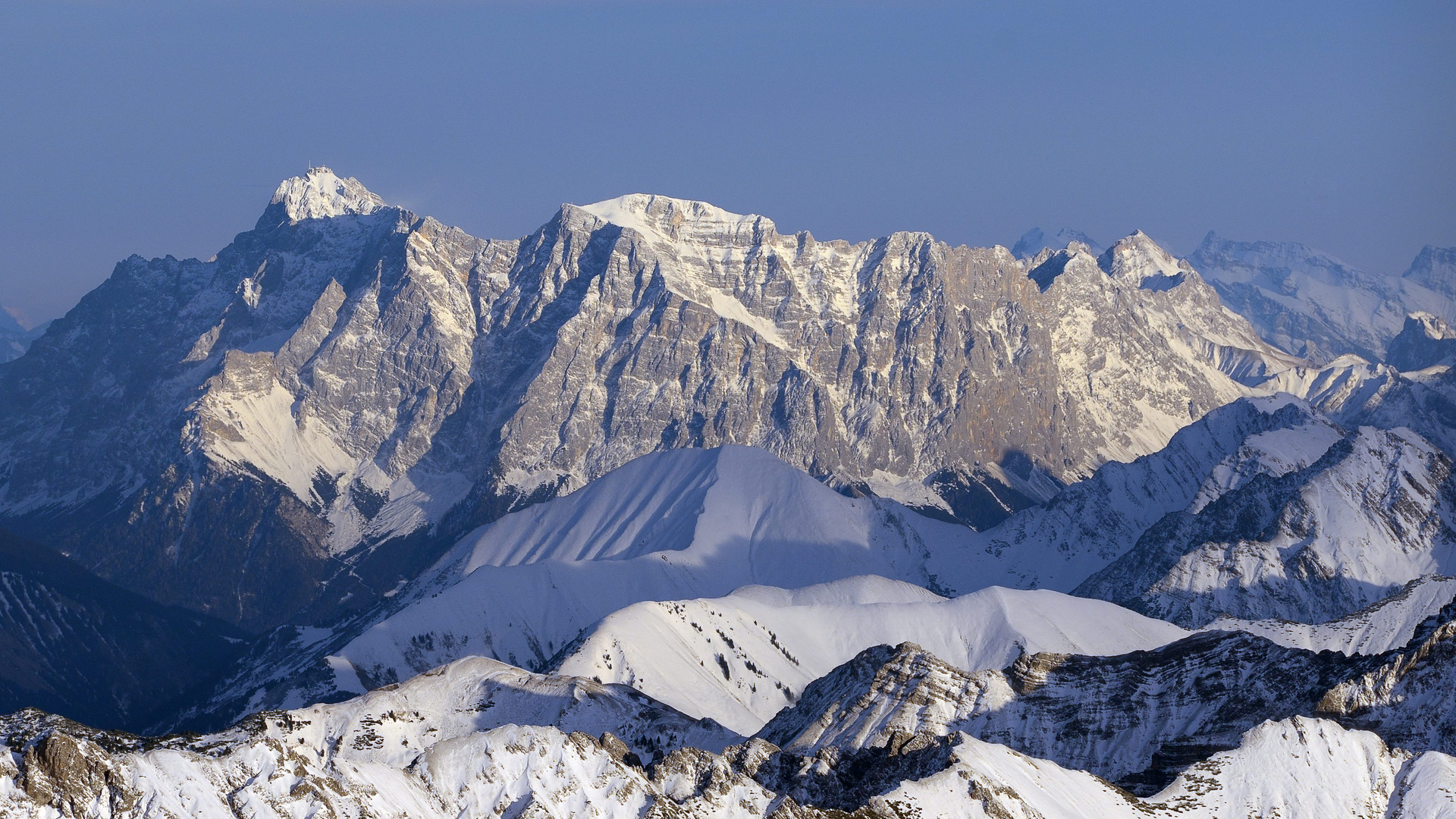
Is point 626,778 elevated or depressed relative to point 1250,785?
elevated

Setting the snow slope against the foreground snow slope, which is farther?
the foreground snow slope

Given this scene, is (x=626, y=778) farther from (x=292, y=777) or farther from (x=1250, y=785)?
(x=1250, y=785)

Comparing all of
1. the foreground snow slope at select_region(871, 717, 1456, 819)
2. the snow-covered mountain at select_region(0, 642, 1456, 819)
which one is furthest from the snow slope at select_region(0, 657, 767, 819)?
the foreground snow slope at select_region(871, 717, 1456, 819)

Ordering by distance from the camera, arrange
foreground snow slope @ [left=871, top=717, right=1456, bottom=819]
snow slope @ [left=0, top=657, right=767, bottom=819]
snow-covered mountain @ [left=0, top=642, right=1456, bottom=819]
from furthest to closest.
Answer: foreground snow slope @ [left=871, top=717, right=1456, bottom=819] → snow-covered mountain @ [left=0, top=642, right=1456, bottom=819] → snow slope @ [left=0, top=657, right=767, bottom=819]

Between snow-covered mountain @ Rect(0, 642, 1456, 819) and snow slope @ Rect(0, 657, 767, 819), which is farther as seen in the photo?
snow-covered mountain @ Rect(0, 642, 1456, 819)

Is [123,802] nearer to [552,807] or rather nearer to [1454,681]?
[552,807]

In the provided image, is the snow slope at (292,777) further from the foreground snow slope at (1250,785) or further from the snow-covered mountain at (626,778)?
the foreground snow slope at (1250,785)

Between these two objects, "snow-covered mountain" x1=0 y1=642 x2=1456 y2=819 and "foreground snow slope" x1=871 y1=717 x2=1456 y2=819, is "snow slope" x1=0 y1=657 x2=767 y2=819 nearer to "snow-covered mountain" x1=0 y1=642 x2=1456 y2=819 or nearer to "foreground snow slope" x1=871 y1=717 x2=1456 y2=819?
"snow-covered mountain" x1=0 y1=642 x2=1456 y2=819

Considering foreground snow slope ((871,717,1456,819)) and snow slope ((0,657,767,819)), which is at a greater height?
snow slope ((0,657,767,819))

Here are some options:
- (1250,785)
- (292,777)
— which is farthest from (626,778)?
(1250,785)

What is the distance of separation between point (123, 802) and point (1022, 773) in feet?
257

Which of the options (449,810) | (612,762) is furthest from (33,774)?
(612,762)

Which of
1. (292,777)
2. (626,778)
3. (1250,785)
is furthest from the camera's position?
(1250,785)

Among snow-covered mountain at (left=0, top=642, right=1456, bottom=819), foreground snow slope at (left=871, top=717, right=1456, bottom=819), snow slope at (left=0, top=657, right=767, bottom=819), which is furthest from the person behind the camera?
foreground snow slope at (left=871, top=717, right=1456, bottom=819)
